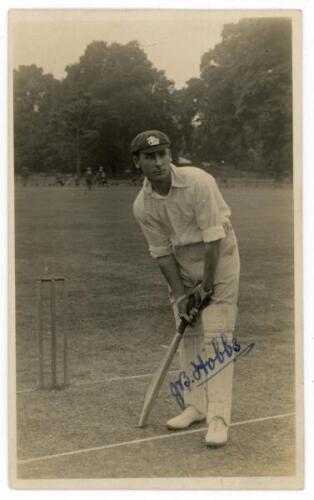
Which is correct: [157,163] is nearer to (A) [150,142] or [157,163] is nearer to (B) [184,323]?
(A) [150,142]

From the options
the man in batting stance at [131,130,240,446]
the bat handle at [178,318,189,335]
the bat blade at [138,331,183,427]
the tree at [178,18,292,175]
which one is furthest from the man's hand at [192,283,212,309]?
the tree at [178,18,292,175]

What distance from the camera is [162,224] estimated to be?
12.6 ft

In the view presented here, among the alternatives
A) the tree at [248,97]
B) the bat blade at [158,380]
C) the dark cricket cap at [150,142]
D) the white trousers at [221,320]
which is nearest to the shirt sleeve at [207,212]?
the white trousers at [221,320]

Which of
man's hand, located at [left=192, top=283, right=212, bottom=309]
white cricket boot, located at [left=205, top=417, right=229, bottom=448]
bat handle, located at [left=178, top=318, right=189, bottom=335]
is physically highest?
man's hand, located at [left=192, top=283, right=212, bottom=309]

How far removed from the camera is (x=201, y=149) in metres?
5.37

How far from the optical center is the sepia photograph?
11.9 ft

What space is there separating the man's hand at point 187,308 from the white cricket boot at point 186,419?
1.61 feet

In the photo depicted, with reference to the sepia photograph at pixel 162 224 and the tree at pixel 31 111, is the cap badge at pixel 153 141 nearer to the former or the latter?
the sepia photograph at pixel 162 224

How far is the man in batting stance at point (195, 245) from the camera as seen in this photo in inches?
143
